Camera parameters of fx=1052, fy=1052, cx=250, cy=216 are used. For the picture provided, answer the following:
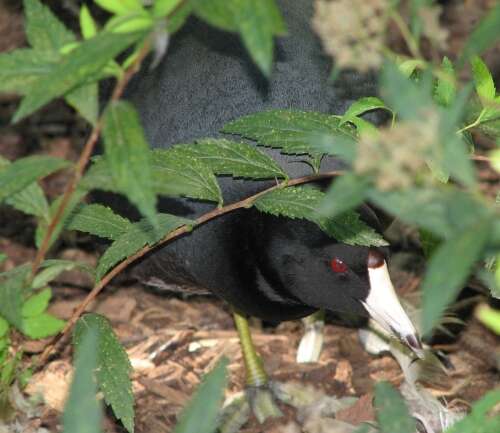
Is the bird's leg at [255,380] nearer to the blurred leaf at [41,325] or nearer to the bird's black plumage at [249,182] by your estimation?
the bird's black plumage at [249,182]

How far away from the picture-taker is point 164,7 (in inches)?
51.5

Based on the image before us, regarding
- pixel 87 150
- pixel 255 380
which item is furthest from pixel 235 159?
pixel 255 380

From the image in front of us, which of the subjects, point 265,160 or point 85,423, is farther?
point 265,160

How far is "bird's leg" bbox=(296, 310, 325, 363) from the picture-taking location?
3.93 m

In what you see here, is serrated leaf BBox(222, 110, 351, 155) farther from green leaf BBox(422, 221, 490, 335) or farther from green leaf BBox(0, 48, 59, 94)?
green leaf BBox(422, 221, 490, 335)

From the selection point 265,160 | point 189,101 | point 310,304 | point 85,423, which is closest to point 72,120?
point 189,101

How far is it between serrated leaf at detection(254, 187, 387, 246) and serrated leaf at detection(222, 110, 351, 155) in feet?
0.32

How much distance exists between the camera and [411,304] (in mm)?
3977

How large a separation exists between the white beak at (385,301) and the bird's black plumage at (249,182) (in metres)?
0.03

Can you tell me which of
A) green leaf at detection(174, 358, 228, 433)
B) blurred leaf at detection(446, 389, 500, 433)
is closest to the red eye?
blurred leaf at detection(446, 389, 500, 433)

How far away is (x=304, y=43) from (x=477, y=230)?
2413 millimetres

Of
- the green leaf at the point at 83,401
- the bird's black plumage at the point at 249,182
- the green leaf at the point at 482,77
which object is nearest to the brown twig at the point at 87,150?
the green leaf at the point at 83,401

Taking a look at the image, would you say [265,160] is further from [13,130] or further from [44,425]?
[13,130]

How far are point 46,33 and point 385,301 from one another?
1819mm
